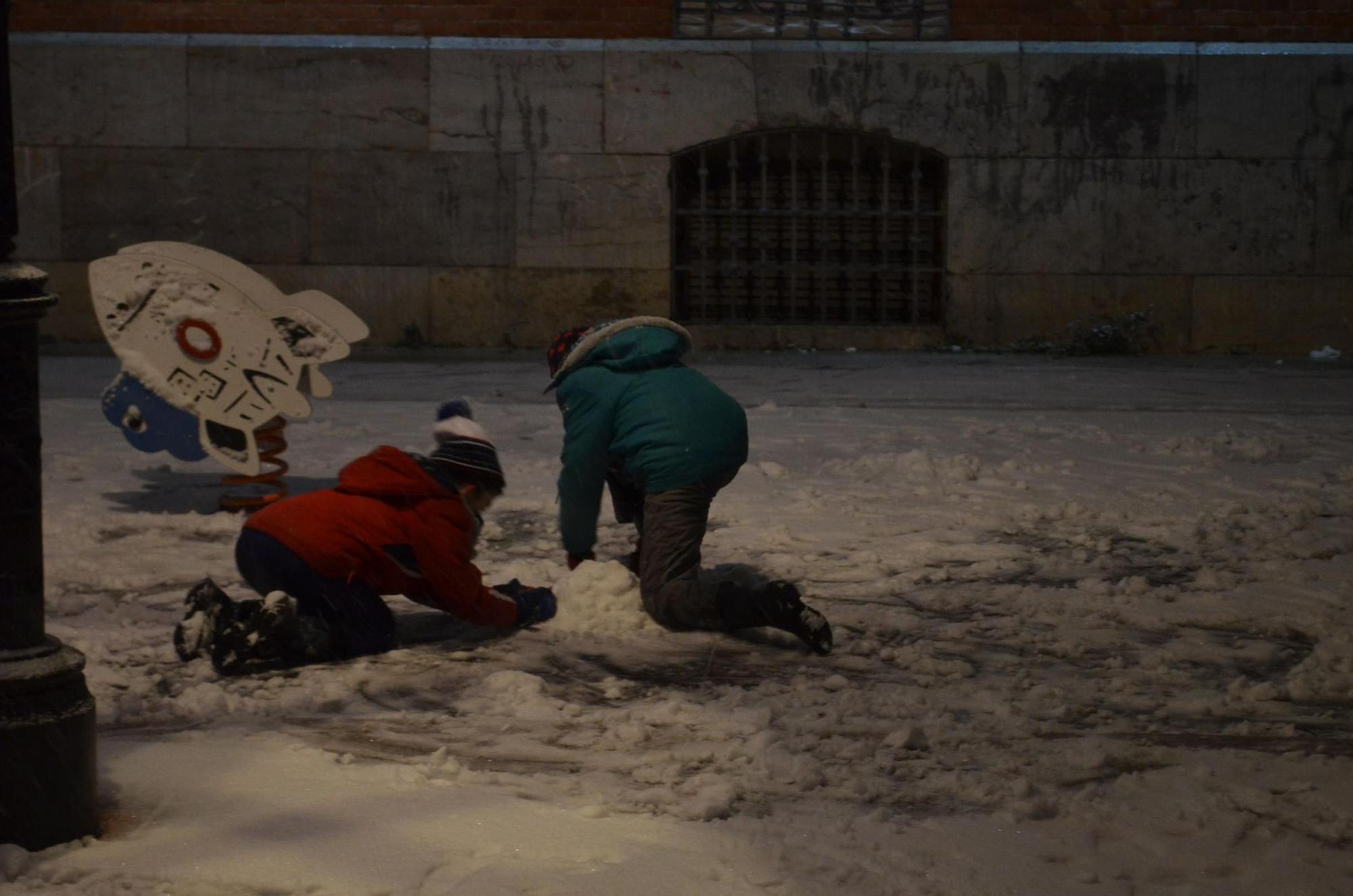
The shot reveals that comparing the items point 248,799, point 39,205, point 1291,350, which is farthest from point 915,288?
point 248,799

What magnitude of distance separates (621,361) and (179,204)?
328 inches

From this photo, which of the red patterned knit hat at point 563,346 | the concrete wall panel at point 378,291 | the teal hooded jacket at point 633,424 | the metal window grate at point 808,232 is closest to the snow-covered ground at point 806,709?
the teal hooded jacket at point 633,424

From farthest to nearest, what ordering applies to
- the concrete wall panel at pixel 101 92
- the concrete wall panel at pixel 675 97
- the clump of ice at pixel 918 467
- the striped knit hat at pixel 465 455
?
the concrete wall panel at pixel 675 97
the concrete wall panel at pixel 101 92
the clump of ice at pixel 918 467
the striped knit hat at pixel 465 455

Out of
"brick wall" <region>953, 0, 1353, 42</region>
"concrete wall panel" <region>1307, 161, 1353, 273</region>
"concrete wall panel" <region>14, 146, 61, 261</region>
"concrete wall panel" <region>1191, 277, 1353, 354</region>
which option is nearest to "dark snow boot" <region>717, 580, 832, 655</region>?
"brick wall" <region>953, 0, 1353, 42</region>

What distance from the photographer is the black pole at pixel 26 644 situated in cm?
267

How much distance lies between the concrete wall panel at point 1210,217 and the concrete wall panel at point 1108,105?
0.56ft

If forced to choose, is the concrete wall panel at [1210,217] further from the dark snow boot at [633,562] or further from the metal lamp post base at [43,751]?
the metal lamp post base at [43,751]

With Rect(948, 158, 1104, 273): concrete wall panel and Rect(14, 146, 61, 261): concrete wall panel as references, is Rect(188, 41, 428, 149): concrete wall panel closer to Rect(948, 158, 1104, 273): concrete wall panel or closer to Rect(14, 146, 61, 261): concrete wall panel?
Rect(14, 146, 61, 261): concrete wall panel

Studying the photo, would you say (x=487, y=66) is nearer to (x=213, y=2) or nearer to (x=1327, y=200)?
(x=213, y=2)

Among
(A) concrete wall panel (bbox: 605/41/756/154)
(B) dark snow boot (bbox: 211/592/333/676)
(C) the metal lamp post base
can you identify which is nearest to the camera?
(C) the metal lamp post base

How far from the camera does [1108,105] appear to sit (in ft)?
38.8

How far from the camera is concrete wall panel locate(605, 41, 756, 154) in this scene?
1180cm

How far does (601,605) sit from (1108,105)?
8747 millimetres

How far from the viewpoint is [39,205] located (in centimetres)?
1186
